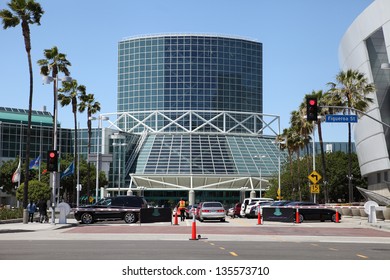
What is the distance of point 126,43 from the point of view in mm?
169875

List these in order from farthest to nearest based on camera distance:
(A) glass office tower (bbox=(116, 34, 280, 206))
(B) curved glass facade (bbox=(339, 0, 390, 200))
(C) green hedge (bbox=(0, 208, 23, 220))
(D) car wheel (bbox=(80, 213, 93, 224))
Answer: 1. (A) glass office tower (bbox=(116, 34, 280, 206))
2. (B) curved glass facade (bbox=(339, 0, 390, 200))
3. (C) green hedge (bbox=(0, 208, 23, 220))
4. (D) car wheel (bbox=(80, 213, 93, 224))

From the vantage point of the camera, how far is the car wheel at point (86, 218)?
42.8 meters

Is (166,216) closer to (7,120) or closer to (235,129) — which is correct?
(7,120)

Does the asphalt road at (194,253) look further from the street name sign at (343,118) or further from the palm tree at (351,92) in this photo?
the palm tree at (351,92)

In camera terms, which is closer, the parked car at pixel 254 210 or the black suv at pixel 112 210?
the black suv at pixel 112 210

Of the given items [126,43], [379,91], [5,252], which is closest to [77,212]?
[5,252]

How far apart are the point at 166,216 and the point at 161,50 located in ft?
403

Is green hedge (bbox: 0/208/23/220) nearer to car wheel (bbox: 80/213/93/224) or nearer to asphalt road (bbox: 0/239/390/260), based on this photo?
car wheel (bbox: 80/213/93/224)

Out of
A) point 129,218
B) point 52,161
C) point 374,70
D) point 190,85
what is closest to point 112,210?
point 129,218

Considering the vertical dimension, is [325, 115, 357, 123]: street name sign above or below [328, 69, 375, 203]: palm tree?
below

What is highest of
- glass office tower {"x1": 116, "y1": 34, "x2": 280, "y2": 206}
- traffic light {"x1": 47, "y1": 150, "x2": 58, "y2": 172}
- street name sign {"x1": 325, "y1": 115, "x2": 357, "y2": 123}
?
glass office tower {"x1": 116, "y1": 34, "x2": 280, "y2": 206}

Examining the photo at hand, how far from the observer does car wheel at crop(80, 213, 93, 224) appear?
4278cm

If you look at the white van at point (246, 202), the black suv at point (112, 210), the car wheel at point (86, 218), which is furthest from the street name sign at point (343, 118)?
the white van at point (246, 202)

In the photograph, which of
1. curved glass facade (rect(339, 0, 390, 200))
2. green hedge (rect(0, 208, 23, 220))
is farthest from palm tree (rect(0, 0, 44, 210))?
curved glass facade (rect(339, 0, 390, 200))
